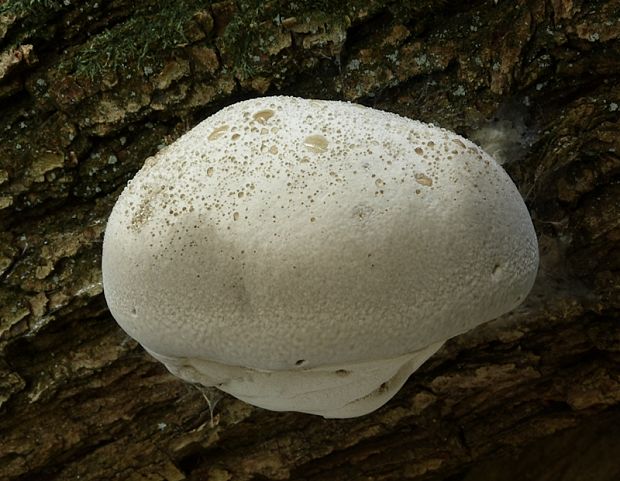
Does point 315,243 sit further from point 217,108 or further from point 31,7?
point 31,7

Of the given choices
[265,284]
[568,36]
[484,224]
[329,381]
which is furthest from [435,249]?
[568,36]

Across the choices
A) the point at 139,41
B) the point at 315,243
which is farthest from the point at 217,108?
the point at 315,243

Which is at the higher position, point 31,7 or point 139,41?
point 31,7

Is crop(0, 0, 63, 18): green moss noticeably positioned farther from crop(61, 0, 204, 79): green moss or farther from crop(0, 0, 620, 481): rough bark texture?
crop(61, 0, 204, 79): green moss

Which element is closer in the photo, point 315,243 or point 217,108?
point 315,243

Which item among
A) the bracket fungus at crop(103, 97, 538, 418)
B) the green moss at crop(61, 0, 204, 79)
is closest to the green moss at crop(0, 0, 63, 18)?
the green moss at crop(61, 0, 204, 79)

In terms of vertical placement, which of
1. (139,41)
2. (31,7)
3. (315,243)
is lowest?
(315,243)
